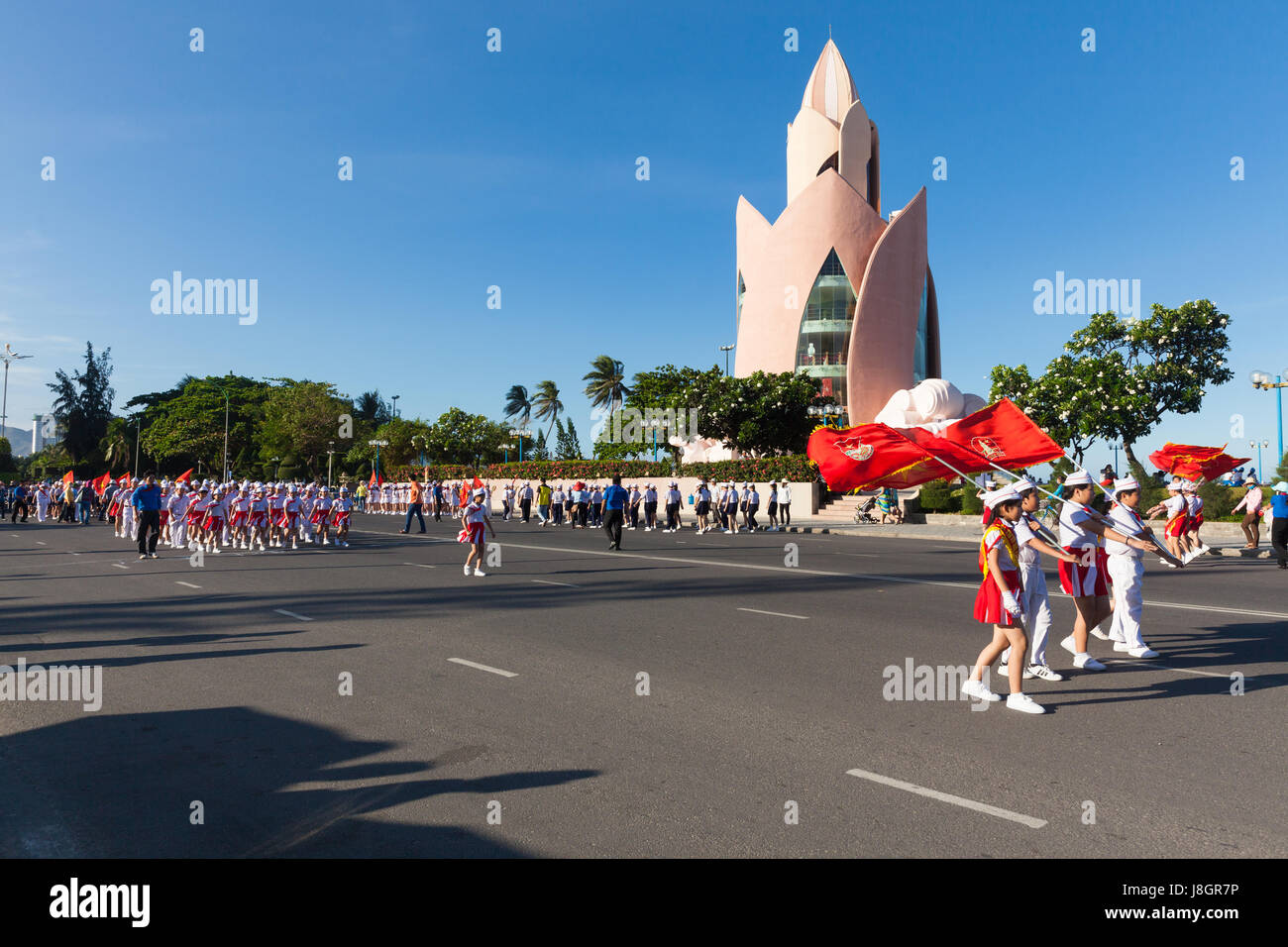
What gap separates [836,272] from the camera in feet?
228

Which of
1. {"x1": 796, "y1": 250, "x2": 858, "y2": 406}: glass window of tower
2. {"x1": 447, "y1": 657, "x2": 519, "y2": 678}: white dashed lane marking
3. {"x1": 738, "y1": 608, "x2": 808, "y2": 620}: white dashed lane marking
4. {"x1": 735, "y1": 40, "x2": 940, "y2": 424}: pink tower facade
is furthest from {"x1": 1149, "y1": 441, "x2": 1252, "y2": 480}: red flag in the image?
{"x1": 796, "y1": 250, "x2": 858, "y2": 406}: glass window of tower

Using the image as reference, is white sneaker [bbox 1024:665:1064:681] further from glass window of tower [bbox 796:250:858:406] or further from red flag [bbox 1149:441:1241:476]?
glass window of tower [bbox 796:250:858:406]

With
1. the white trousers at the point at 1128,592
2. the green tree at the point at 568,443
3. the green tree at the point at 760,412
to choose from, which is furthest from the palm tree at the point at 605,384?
the white trousers at the point at 1128,592

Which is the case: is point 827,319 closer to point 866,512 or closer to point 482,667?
point 866,512

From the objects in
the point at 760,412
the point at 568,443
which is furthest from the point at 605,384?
the point at 760,412

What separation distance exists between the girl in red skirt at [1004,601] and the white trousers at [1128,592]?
2.12 m

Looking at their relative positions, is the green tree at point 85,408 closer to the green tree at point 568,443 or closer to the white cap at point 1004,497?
the green tree at point 568,443

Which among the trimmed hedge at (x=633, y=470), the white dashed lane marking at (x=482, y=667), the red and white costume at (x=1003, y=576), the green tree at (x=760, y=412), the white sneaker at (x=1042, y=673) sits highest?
the green tree at (x=760, y=412)

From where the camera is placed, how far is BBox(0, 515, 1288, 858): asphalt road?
3906 mm

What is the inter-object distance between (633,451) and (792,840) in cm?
5543

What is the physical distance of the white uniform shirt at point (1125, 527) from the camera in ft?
26.1

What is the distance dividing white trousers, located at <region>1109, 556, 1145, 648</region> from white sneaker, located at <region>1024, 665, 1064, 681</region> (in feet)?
4.42

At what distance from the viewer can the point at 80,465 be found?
91.8 metres
